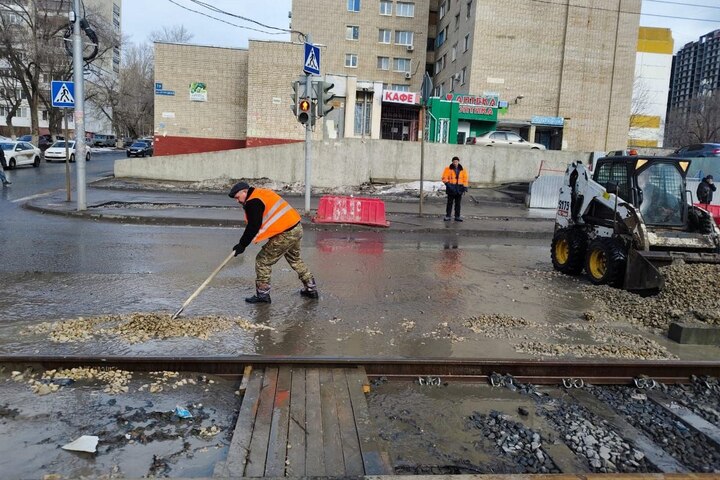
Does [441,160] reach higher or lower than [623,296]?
higher

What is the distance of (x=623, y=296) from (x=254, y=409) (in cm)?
594

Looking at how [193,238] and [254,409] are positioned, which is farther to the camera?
[193,238]

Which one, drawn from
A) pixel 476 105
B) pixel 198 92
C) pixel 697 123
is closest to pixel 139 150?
pixel 198 92

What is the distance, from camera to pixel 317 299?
7262 millimetres

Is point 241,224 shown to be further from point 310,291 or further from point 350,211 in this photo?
point 310,291

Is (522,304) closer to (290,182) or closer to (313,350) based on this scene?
(313,350)

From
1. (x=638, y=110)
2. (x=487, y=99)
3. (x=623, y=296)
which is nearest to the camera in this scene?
(x=623, y=296)

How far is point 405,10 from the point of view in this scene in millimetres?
49625

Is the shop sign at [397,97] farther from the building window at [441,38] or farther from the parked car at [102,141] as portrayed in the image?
the parked car at [102,141]

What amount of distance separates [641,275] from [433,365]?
14.6 ft

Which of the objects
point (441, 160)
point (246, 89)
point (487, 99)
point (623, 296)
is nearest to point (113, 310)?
point (623, 296)

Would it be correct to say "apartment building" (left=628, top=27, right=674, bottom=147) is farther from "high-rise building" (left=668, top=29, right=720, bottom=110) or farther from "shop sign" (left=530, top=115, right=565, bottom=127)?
"shop sign" (left=530, top=115, right=565, bottom=127)

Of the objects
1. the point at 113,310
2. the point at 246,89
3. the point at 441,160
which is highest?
the point at 246,89

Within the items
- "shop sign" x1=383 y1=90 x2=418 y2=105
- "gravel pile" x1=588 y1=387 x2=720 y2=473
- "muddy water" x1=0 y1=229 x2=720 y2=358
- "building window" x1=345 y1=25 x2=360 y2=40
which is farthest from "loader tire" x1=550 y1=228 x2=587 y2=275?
"building window" x1=345 y1=25 x2=360 y2=40
